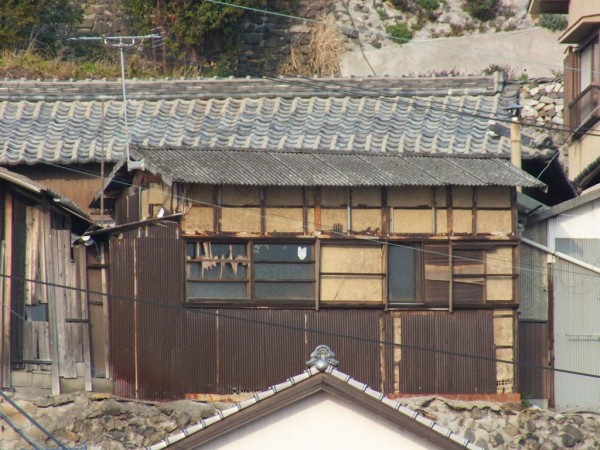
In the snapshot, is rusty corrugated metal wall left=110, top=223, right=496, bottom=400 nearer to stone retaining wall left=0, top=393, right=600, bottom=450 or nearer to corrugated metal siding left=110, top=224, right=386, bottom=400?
corrugated metal siding left=110, top=224, right=386, bottom=400

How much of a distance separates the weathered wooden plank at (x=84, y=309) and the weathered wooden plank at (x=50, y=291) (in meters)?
0.50

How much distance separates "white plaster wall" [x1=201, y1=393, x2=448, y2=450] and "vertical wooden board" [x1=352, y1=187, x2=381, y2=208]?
23.3 ft

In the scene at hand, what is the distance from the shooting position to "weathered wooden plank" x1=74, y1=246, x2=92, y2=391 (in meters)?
21.2

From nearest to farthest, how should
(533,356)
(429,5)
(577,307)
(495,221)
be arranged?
(495,221), (533,356), (577,307), (429,5)

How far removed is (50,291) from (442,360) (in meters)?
6.86

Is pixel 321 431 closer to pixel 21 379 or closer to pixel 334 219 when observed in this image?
pixel 334 219

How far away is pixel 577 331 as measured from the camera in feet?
73.0

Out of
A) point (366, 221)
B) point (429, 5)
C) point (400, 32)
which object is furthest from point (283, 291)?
point (429, 5)

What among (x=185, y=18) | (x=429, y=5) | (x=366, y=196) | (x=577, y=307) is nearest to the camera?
(x=366, y=196)

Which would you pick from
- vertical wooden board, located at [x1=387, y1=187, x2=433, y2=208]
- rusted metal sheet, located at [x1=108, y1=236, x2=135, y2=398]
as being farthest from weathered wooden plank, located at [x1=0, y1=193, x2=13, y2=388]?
vertical wooden board, located at [x1=387, y1=187, x2=433, y2=208]

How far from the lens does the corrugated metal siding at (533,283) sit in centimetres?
2238

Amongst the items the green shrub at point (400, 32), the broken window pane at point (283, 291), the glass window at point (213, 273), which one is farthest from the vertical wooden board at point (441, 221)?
the green shrub at point (400, 32)

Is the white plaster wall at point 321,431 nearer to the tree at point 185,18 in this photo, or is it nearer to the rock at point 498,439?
the rock at point 498,439

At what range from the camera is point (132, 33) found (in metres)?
36.8
